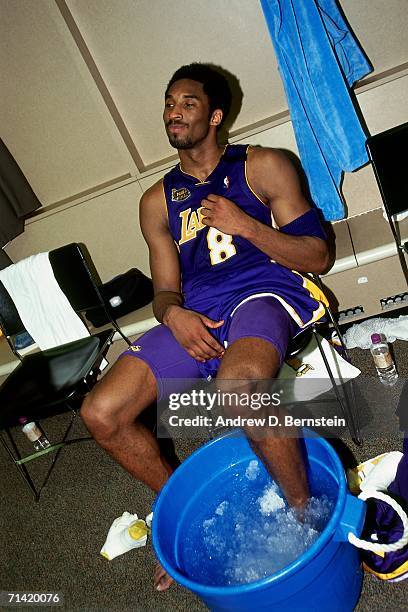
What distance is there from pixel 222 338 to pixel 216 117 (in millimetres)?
865

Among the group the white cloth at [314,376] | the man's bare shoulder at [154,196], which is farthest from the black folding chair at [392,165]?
the man's bare shoulder at [154,196]

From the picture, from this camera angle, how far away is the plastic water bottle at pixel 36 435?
245 centimetres

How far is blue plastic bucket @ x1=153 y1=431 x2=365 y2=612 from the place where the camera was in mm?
997

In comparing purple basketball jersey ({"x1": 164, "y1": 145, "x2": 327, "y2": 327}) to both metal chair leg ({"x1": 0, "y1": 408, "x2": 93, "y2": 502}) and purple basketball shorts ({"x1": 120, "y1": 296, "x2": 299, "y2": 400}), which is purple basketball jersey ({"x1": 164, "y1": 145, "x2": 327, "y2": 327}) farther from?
metal chair leg ({"x1": 0, "y1": 408, "x2": 93, "y2": 502})

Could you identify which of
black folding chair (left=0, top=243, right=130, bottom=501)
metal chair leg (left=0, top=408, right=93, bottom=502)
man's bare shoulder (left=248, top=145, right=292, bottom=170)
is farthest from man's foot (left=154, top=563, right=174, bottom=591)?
man's bare shoulder (left=248, top=145, right=292, bottom=170)

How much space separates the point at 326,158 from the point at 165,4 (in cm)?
113

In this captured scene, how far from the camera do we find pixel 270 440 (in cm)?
122

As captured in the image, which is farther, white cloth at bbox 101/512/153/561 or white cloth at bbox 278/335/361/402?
white cloth at bbox 278/335/361/402

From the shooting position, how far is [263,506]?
4.50ft

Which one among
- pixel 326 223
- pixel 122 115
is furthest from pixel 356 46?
pixel 122 115

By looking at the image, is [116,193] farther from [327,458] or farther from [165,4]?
[327,458]

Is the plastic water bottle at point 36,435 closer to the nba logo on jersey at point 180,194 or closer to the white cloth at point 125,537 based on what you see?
the white cloth at point 125,537

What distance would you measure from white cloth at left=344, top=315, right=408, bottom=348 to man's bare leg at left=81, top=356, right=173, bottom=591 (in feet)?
3.73

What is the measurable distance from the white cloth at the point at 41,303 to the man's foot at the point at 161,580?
4.17 ft
